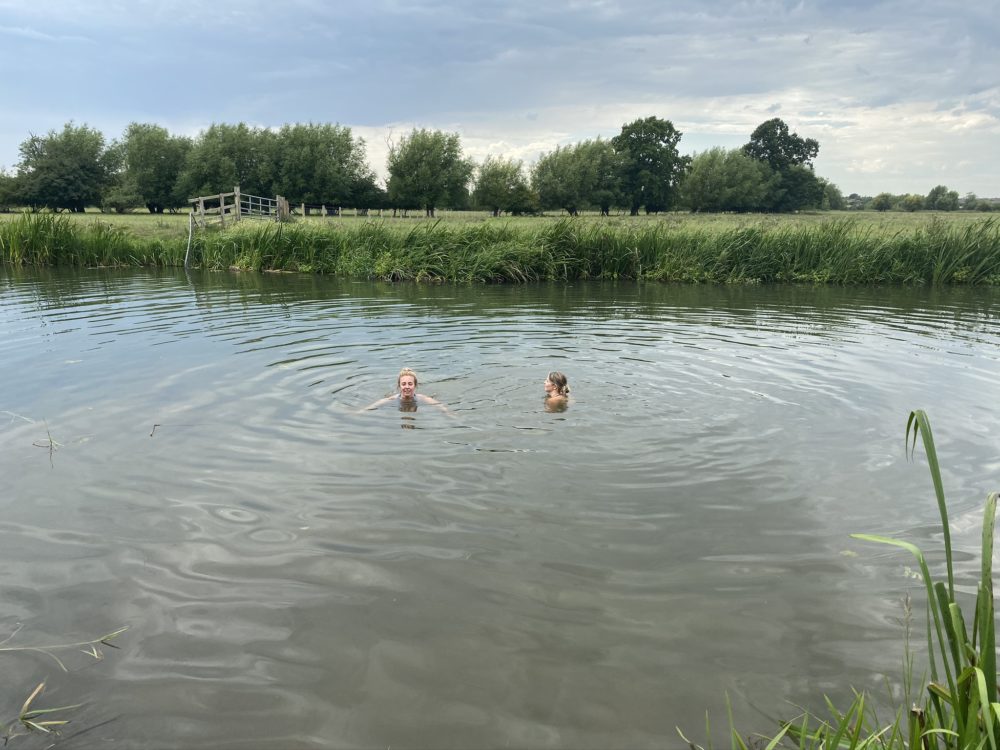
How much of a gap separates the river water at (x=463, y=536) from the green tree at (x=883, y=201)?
10690 cm

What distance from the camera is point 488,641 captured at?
12.8 feet

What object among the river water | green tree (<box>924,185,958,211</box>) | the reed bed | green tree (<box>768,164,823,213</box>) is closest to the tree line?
green tree (<box>768,164,823,213</box>)

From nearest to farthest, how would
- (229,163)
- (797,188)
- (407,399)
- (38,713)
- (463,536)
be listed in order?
(38,713) → (463,536) → (407,399) → (229,163) → (797,188)

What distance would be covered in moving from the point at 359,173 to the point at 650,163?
3578cm

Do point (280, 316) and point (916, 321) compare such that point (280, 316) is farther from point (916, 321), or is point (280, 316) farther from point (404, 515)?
point (916, 321)

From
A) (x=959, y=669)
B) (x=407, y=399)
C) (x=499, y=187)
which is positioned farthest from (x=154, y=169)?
(x=959, y=669)

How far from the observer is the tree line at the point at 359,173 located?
2547 inches

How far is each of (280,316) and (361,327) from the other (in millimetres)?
2406

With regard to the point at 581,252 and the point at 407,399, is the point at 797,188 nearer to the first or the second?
the point at 581,252

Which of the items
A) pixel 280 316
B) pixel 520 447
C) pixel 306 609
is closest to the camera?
pixel 306 609

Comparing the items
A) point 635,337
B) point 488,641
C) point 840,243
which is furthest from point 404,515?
point 840,243

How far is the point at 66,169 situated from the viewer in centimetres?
6994

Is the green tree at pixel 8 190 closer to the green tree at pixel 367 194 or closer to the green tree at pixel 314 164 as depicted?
the green tree at pixel 314 164

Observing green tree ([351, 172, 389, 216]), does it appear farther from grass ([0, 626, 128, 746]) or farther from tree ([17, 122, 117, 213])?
grass ([0, 626, 128, 746])
